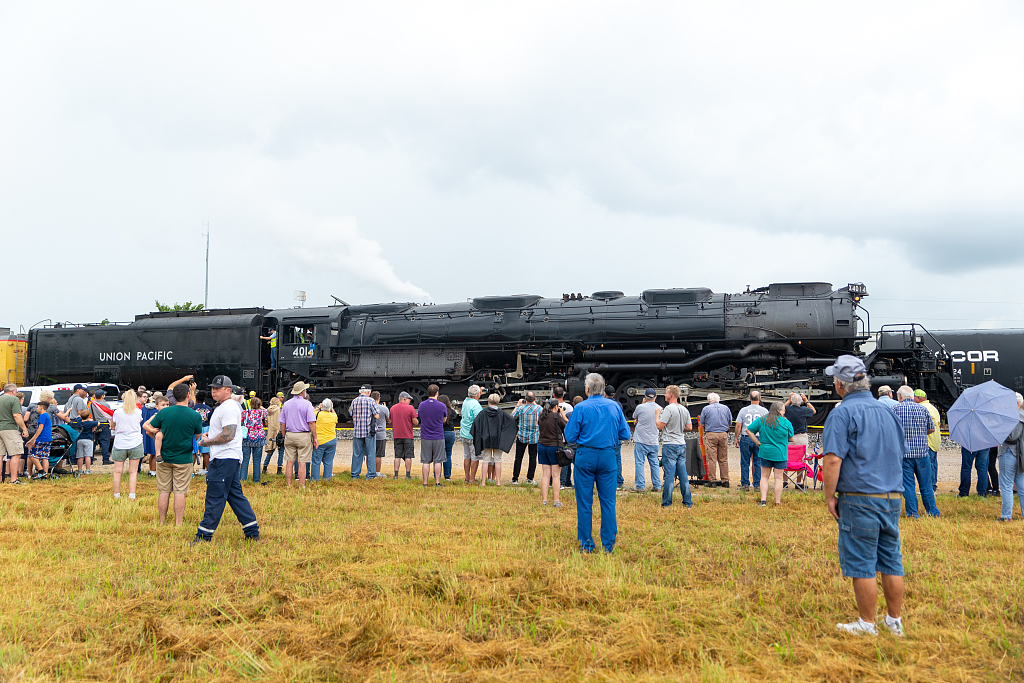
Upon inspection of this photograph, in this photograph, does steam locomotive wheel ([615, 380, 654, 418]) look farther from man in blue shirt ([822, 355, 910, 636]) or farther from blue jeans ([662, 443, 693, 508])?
man in blue shirt ([822, 355, 910, 636])

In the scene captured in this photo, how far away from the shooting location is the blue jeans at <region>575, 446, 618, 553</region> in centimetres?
618

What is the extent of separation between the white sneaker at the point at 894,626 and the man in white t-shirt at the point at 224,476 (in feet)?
18.9

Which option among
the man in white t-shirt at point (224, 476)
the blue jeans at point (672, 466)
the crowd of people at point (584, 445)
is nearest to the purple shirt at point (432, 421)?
the crowd of people at point (584, 445)

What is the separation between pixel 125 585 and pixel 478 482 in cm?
705

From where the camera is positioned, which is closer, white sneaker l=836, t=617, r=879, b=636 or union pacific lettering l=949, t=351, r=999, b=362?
white sneaker l=836, t=617, r=879, b=636

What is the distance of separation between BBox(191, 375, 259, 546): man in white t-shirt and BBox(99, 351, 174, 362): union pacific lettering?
17.9 m

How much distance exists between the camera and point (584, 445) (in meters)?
6.43

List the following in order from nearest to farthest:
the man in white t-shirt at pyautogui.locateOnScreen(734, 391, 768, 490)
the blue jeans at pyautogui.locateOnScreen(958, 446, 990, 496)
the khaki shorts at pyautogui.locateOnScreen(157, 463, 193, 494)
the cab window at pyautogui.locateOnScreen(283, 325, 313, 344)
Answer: the khaki shorts at pyautogui.locateOnScreen(157, 463, 193, 494) → the blue jeans at pyautogui.locateOnScreen(958, 446, 990, 496) → the man in white t-shirt at pyautogui.locateOnScreen(734, 391, 768, 490) → the cab window at pyautogui.locateOnScreen(283, 325, 313, 344)

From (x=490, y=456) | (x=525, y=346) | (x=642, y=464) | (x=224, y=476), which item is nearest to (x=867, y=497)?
(x=224, y=476)

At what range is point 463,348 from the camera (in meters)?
Answer: 19.2

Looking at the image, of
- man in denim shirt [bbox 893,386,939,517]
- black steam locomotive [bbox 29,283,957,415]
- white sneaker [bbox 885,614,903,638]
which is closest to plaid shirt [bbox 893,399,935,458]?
man in denim shirt [bbox 893,386,939,517]

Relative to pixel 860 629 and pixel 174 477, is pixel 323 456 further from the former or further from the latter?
pixel 860 629

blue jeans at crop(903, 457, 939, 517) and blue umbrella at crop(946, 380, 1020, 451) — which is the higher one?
blue umbrella at crop(946, 380, 1020, 451)

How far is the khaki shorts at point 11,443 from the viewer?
1015cm
